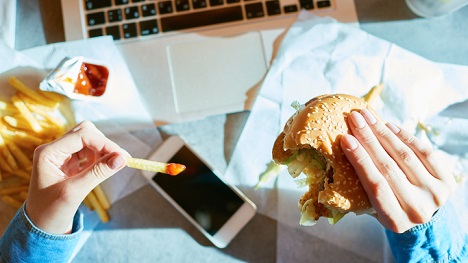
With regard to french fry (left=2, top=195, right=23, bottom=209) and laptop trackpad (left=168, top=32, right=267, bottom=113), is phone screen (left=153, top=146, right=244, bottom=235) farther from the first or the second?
french fry (left=2, top=195, right=23, bottom=209)

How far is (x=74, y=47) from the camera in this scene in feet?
3.33

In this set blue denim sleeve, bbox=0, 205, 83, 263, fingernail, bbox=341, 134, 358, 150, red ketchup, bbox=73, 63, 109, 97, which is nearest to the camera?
fingernail, bbox=341, 134, 358, 150

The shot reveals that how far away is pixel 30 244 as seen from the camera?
0.85 meters

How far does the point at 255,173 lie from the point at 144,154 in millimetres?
267

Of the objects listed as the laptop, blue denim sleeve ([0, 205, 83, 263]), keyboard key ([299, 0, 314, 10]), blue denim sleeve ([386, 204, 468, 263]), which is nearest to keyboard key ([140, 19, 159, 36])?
the laptop

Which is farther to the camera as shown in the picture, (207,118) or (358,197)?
(207,118)

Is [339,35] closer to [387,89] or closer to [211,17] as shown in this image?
[387,89]

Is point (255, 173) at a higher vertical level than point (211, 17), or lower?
lower

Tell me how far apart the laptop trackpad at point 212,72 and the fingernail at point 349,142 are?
0.35 m

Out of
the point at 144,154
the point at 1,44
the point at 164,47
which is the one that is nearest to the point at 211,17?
the point at 164,47

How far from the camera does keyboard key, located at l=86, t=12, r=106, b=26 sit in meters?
1.02

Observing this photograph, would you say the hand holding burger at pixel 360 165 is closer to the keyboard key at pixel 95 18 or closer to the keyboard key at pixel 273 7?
the keyboard key at pixel 273 7

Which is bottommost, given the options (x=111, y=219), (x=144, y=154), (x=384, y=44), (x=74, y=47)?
(x=111, y=219)

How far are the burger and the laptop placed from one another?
10.0 inches
